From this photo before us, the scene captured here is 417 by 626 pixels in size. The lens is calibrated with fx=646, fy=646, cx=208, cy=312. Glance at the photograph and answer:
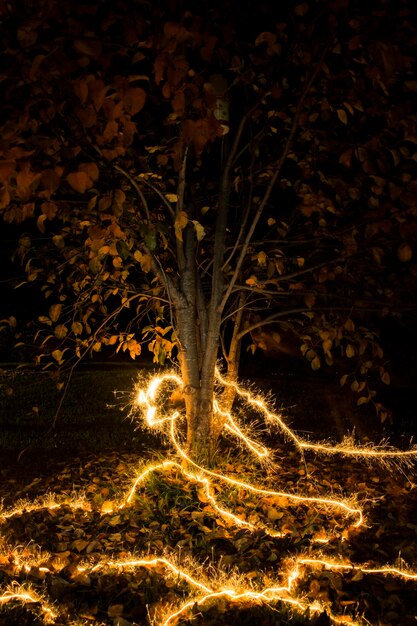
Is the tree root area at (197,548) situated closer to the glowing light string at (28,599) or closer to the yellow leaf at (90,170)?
the glowing light string at (28,599)

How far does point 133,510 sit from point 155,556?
0.82 meters

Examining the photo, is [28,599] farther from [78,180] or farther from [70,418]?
[70,418]

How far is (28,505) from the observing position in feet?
17.8

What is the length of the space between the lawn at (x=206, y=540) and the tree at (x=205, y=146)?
0.80 meters

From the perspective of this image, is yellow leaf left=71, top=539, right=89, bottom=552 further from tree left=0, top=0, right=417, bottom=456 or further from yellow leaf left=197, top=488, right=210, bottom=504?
tree left=0, top=0, right=417, bottom=456

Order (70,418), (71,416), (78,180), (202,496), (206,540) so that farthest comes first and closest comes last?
(71,416) < (70,418) < (202,496) < (206,540) < (78,180)

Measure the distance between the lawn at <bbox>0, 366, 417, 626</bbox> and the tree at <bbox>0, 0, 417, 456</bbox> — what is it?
800 mm

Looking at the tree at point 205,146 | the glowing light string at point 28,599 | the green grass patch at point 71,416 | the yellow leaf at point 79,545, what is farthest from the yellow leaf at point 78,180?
the green grass patch at point 71,416

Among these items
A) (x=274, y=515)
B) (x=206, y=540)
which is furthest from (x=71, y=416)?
(x=206, y=540)

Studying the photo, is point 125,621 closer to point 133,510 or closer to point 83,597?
Result: point 83,597

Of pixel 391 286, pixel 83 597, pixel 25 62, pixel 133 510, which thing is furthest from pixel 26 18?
pixel 391 286

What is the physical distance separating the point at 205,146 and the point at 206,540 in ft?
10.6

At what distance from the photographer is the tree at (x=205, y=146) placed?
347 cm

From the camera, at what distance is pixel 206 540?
14.8ft
